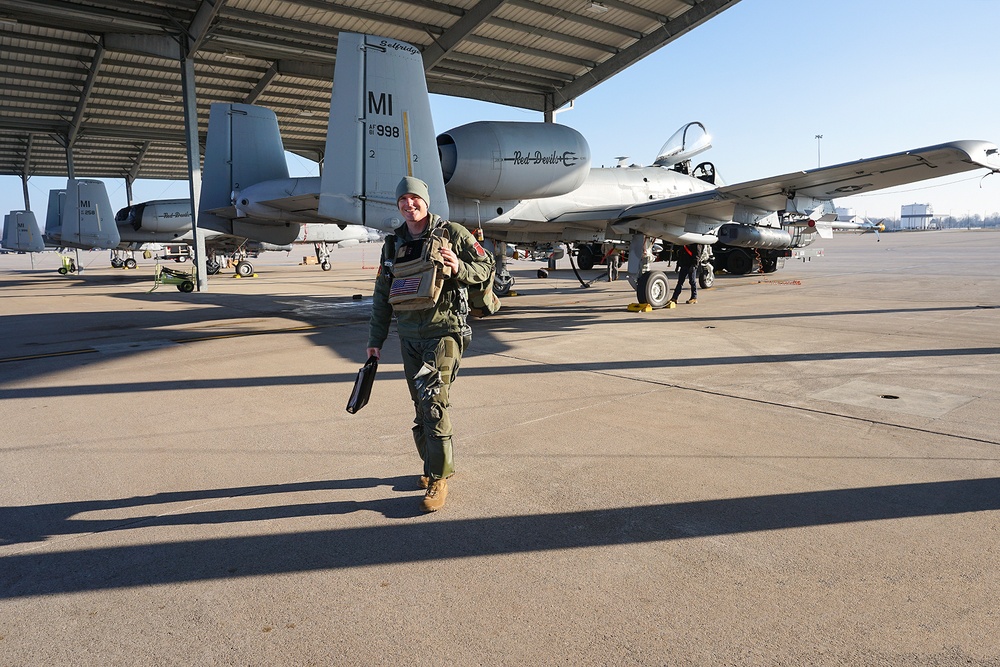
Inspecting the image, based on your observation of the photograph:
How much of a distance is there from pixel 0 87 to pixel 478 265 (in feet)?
92.9

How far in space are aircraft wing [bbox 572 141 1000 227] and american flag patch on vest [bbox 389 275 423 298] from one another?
8.12 metres

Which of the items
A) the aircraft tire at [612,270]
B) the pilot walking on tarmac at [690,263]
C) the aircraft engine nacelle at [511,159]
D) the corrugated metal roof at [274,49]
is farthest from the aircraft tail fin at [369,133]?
the aircraft tire at [612,270]

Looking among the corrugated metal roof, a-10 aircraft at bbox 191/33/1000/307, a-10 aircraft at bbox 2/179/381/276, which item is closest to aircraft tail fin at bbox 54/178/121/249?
a-10 aircraft at bbox 2/179/381/276

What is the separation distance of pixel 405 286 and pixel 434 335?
1.11 feet

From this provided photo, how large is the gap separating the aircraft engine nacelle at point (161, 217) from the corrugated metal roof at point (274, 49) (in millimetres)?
3748

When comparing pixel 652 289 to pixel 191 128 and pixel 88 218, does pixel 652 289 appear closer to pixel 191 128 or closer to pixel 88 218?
pixel 191 128

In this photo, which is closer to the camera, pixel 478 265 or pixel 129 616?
pixel 129 616

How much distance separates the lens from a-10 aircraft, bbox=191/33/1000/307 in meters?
7.83

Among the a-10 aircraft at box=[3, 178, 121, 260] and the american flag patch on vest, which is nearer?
the american flag patch on vest

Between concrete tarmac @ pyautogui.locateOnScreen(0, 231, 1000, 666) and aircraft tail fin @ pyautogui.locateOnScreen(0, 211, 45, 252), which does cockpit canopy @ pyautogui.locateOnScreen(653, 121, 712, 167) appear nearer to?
concrete tarmac @ pyautogui.locateOnScreen(0, 231, 1000, 666)

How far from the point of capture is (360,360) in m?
7.90

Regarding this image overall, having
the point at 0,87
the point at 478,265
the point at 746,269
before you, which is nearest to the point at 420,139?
the point at 478,265

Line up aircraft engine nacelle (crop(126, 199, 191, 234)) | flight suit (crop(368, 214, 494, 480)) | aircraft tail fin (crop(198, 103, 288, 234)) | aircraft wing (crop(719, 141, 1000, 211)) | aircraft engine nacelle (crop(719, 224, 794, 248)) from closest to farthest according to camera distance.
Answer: flight suit (crop(368, 214, 494, 480))
aircraft wing (crop(719, 141, 1000, 211))
aircraft engine nacelle (crop(719, 224, 794, 248))
aircraft tail fin (crop(198, 103, 288, 234))
aircraft engine nacelle (crop(126, 199, 191, 234))

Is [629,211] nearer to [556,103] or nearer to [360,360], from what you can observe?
[360,360]
